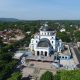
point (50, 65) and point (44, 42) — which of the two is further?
point (44, 42)

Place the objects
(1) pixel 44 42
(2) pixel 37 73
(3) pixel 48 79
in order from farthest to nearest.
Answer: (1) pixel 44 42, (2) pixel 37 73, (3) pixel 48 79

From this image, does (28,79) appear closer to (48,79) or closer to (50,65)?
(48,79)

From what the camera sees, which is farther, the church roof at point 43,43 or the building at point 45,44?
the church roof at point 43,43

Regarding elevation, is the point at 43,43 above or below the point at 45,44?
above

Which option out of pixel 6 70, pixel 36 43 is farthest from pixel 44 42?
pixel 6 70

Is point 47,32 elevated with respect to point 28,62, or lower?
elevated

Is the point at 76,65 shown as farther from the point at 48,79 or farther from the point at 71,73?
the point at 48,79

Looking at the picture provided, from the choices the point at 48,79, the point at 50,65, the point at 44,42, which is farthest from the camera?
the point at 44,42

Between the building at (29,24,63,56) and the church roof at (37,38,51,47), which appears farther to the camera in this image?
the church roof at (37,38,51,47)
